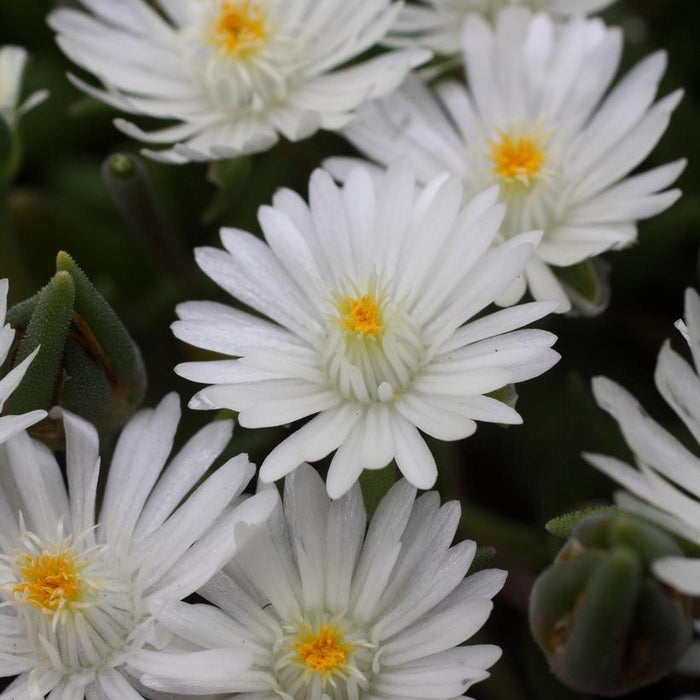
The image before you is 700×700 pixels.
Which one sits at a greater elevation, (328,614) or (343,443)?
(343,443)

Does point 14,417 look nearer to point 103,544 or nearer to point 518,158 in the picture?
point 103,544

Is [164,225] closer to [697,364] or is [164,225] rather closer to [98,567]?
[98,567]

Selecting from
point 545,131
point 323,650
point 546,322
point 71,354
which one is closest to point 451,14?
point 545,131

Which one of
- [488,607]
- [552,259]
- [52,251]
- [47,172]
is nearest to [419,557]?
[488,607]

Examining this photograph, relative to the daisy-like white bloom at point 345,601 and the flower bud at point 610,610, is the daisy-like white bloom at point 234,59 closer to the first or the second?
the daisy-like white bloom at point 345,601

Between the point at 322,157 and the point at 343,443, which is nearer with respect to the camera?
the point at 343,443

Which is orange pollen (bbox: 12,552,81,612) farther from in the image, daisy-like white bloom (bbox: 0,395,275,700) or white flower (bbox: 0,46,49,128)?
white flower (bbox: 0,46,49,128)

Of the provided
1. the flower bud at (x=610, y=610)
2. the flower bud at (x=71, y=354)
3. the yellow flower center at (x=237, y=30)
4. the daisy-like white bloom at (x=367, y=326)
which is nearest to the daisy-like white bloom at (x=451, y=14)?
the yellow flower center at (x=237, y=30)
